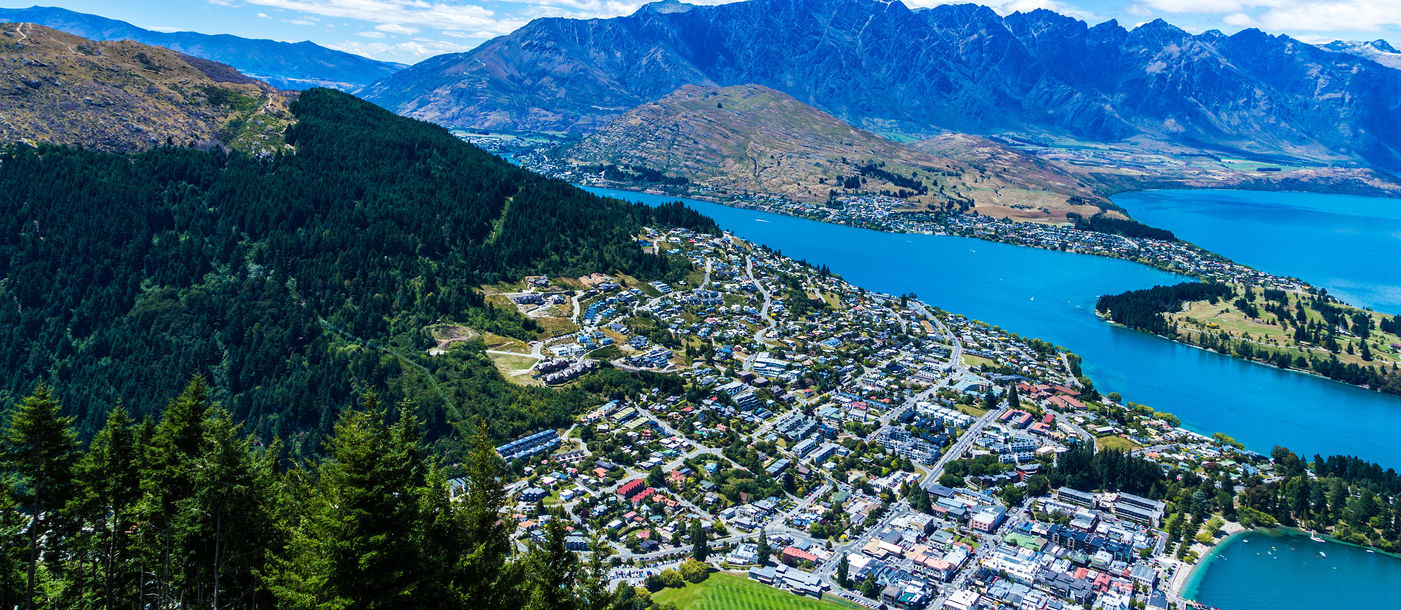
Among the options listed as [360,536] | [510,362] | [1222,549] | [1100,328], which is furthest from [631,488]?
[1100,328]

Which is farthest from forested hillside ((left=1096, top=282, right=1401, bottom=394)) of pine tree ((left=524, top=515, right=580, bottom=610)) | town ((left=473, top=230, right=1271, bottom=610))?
pine tree ((left=524, top=515, right=580, bottom=610))

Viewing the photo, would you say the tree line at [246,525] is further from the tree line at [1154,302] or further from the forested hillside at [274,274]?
the tree line at [1154,302]

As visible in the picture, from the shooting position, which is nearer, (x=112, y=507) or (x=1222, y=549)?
(x=112, y=507)

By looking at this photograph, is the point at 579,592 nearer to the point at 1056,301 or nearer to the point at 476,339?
the point at 476,339

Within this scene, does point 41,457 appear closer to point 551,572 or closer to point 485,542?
point 485,542

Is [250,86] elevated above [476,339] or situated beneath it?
elevated above

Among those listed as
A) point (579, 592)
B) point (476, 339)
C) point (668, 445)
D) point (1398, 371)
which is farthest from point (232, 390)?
point (1398, 371)

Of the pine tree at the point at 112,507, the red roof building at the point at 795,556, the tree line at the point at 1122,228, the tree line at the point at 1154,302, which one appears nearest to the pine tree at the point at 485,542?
the pine tree at the point at 112,507
